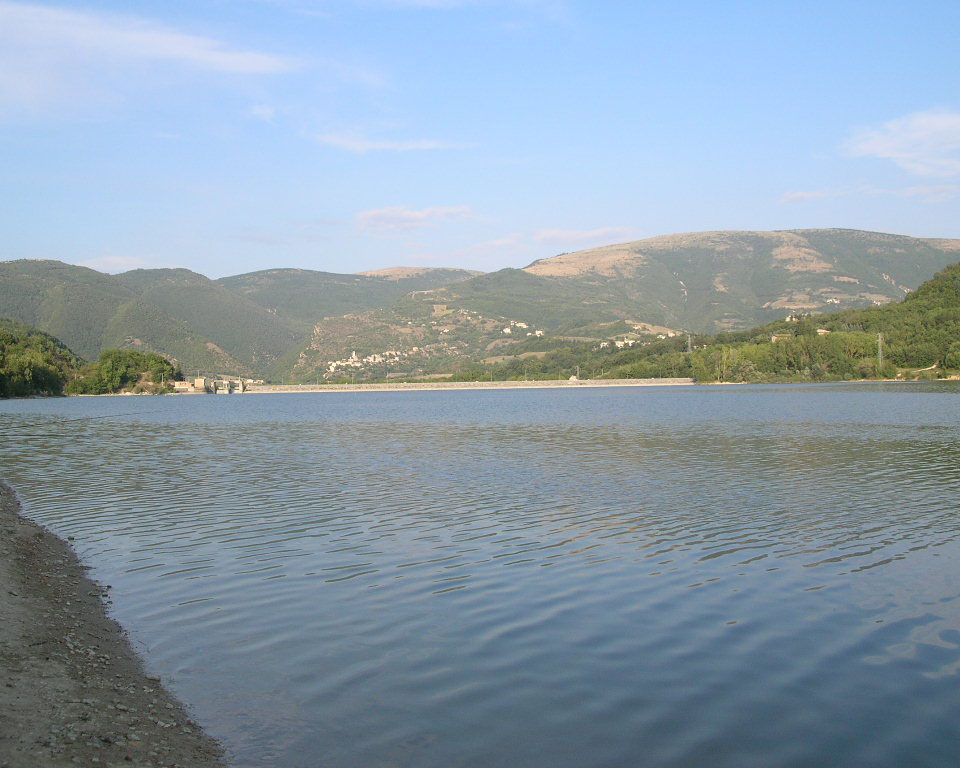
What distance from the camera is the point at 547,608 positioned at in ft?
35.6

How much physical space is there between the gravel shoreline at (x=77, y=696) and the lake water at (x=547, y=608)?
0.32 meters

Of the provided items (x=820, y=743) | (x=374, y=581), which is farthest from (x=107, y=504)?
(x=820, y=743)

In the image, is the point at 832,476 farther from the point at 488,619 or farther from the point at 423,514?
the point at 488,619

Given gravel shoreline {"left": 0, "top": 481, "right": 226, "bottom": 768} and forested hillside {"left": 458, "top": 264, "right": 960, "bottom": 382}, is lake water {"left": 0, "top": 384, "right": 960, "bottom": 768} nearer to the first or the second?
gravel shoreline {"left": 0, "top": 481, "right": 226, "bottom": 768}

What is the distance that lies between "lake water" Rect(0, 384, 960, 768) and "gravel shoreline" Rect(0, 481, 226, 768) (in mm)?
318

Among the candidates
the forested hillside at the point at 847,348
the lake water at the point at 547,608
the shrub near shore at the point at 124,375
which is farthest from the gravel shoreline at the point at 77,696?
the shrub near shore at the point at 124,375

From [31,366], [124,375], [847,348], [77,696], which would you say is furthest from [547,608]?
[124,375]

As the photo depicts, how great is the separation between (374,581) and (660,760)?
6.51 m

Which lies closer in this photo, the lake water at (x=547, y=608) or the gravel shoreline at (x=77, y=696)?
the gravel shoreline at (x=77, y=696)

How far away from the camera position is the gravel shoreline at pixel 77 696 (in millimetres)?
6309

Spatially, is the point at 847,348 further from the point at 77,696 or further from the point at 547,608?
the point at 77,696

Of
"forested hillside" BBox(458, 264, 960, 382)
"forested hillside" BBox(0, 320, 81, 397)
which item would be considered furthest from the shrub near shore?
"forested hillside" BBox(458, 264, 960, 382)

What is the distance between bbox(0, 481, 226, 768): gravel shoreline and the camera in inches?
248

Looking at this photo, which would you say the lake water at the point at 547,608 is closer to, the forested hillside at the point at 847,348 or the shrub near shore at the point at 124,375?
the forested hillside at the point at 847,348
